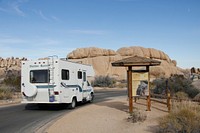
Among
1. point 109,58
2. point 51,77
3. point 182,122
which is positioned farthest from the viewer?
point 109,58

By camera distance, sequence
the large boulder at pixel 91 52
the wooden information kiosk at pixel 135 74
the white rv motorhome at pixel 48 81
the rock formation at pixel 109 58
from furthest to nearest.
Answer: the large boulder at pixel 91 52 < the rock formation at pixel 109 58 < the white rv motorhome at pixel 48 81 < the wooden information kiosk at pixel 135 74

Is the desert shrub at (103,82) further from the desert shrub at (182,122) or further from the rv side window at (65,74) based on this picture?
the desert shrub at (182,122)

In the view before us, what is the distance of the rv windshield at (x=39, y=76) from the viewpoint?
17306 millimetres

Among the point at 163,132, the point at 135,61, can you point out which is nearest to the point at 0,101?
the point at 135,61

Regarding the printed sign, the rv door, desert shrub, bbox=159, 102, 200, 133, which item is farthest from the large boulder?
desert shrub, bbox=159, 102, 200, 133

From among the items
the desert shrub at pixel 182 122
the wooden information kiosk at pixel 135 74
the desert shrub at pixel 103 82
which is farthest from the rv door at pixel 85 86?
the desert shrub at pixel 103 82

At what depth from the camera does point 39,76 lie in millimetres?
17547

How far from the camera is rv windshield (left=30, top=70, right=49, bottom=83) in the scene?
1731cm

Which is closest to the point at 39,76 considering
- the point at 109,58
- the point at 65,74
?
the point at 65,74

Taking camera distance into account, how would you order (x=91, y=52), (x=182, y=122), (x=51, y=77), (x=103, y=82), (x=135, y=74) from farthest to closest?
1. (x=91, y=52)
2. (x=103, y=82)
3. (x=51, y=77)
4. (x=135, y=74)
5. (x=182, y=122)

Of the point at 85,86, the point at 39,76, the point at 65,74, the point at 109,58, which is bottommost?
the point at 85,86

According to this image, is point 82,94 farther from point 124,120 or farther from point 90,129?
point 90,129

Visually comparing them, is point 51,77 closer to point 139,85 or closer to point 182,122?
point 139,85

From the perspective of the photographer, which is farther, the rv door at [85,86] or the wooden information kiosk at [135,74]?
the rv door at [85,86]
